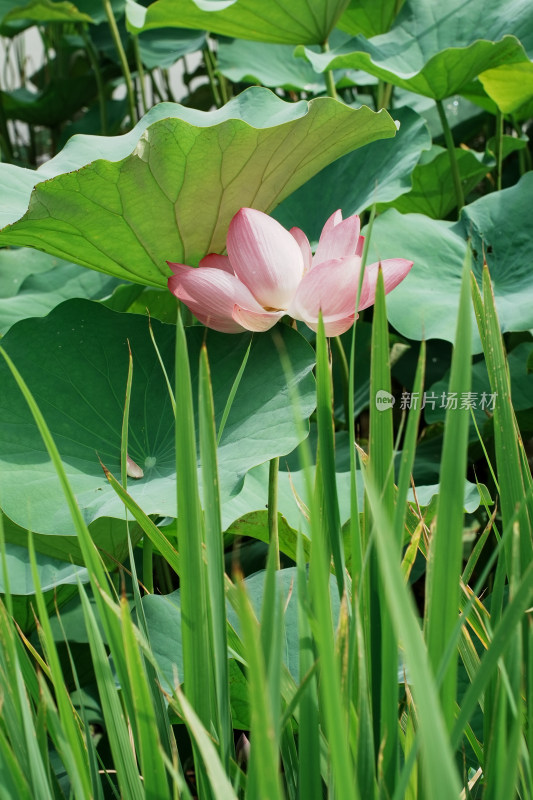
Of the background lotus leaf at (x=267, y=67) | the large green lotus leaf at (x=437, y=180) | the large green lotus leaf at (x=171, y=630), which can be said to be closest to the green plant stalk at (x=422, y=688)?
the large green lotus leaf at (x=171, y=630)

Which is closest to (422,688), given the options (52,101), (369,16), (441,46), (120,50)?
(441,46)

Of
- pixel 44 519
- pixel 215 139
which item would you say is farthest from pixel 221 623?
pixel 215 139

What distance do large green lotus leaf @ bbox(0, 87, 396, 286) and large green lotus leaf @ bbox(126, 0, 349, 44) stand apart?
1.12 feet

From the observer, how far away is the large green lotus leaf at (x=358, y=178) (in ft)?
3.34

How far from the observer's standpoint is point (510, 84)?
1.21 m

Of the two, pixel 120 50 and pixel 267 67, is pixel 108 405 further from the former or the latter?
pixel 267 67

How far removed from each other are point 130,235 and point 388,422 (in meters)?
0.45

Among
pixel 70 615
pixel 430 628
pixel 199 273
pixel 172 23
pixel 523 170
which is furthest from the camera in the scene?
pixel 523 170

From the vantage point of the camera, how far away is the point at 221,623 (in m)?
0.40

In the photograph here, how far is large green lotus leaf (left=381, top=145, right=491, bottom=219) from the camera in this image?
4.52 ft

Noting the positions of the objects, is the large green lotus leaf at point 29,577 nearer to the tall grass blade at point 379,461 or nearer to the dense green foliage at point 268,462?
the dense green foliage at point 268,462

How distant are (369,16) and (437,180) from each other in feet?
1.26

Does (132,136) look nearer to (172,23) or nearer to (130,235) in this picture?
(130,235)

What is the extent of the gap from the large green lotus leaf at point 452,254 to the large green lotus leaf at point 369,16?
A: 58cm
